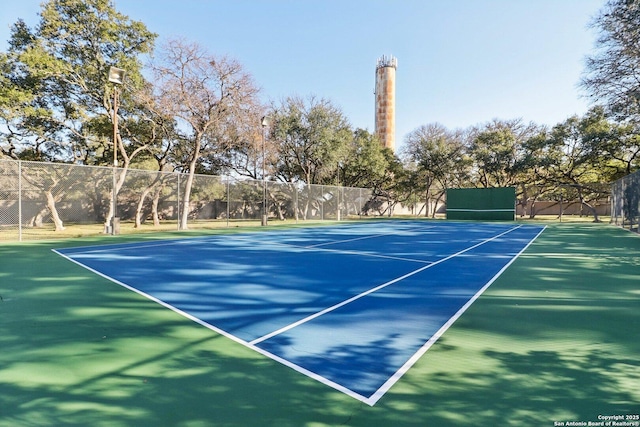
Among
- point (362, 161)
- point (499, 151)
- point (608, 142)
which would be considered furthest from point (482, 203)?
point (362, 161)

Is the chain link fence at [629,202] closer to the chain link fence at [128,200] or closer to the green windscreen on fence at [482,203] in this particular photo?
the green windscreen on fence at [482,203]

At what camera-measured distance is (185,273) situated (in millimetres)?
7477

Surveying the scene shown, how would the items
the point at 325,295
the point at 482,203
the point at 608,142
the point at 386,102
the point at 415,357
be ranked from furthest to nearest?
the point at 386,102
the point at 482,203
the point at 608,142
the point at 325,295
the point at 415,357

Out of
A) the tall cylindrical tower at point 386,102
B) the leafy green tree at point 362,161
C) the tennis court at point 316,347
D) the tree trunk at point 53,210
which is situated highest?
the tall cylindrical tower at point 386,102

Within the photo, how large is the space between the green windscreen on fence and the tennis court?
24.2 metres

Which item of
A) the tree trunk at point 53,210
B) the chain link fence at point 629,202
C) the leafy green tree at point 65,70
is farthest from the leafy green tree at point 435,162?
the tree trunk at point 53,210

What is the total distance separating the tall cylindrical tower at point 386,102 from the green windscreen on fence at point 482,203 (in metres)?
21.9

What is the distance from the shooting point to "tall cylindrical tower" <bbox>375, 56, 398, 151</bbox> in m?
53.6

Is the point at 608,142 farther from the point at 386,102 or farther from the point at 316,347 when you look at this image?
the point at 316,347

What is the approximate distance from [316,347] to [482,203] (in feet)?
100

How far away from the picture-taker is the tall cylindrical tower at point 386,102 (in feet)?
176

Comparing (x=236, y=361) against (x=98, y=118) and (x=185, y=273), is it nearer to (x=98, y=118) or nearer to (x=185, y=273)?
(x=185, y=273)

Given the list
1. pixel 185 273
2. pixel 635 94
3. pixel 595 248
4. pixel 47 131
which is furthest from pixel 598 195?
pixel 47 131

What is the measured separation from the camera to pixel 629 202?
1845cm
